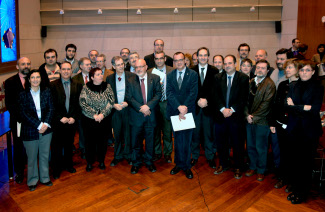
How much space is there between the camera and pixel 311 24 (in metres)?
6.75

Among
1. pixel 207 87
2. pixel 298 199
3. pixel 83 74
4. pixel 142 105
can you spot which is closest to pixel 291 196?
pixel 298 199

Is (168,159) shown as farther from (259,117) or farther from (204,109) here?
(259,117)

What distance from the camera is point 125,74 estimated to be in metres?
3.85

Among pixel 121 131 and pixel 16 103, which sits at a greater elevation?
pixel 16 103

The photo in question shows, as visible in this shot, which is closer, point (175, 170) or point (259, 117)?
point (259, 117)

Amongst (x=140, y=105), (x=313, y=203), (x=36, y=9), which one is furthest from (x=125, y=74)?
(x=36, y=9)

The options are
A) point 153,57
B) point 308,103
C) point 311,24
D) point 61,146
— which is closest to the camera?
point 308,103

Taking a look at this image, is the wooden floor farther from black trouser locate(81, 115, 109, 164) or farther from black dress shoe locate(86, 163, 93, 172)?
black trouser locate(81, 115, 109, 164)

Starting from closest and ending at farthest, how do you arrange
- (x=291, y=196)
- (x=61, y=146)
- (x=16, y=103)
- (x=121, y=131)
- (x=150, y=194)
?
1. (x=291, y=196)
2. (x=150, y=194)
3. (x=16, y=103)
4. (x=61, y=146)
5. (x=121, y=131)

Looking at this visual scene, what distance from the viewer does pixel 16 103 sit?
323 centimetres

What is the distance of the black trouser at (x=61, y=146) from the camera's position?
3.53m

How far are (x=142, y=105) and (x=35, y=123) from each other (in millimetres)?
1263

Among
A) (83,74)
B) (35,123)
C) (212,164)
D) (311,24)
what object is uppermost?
(311,24)

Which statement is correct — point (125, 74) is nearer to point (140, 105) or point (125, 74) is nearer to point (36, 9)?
point (140, 105)
